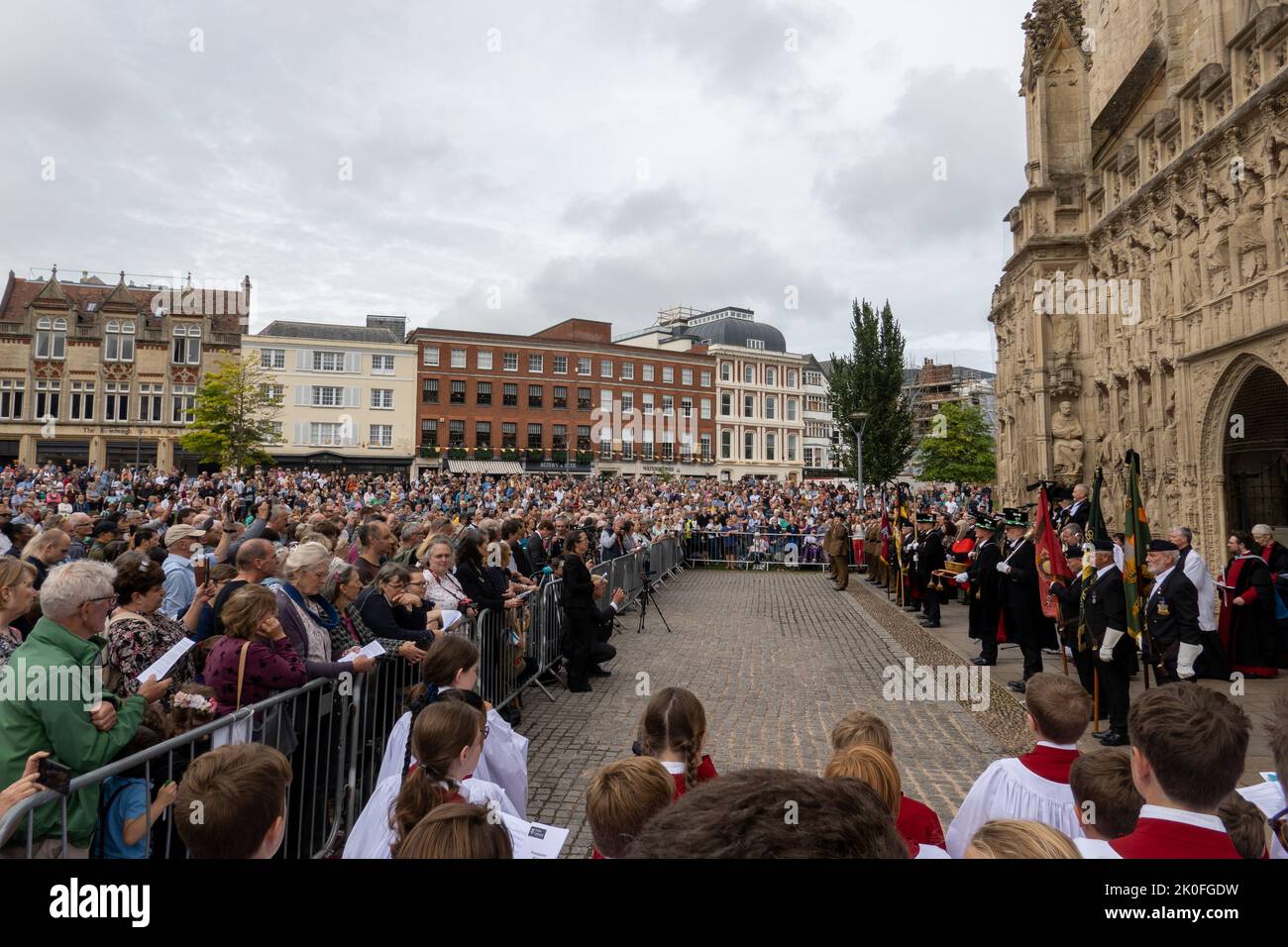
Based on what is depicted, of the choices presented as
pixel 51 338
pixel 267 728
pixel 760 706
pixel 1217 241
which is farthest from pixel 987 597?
pixel 51 338

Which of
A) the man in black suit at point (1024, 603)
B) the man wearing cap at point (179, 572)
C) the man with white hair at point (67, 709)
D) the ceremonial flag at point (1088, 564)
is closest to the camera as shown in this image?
the man with white hair at point (67, 709)

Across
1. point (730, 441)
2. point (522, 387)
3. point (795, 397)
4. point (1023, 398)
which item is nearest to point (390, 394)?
point (522, 387)

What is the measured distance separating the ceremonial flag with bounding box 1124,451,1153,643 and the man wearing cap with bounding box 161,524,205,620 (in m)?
8.49

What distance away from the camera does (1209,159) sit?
1366 cm

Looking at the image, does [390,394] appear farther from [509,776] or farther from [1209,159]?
[509,776]

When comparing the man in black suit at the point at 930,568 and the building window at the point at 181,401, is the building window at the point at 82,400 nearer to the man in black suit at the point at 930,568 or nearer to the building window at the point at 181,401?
the building window at the point at 181,401

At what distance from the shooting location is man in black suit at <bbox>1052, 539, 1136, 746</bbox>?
718 cm

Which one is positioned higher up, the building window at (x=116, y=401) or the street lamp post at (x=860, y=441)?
Result: the building window at (x=116, y=401)

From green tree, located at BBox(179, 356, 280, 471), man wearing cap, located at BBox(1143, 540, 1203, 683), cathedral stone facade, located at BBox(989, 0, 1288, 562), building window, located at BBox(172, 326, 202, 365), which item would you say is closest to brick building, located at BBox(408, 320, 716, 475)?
green tree, located at BBox(179, 356, 280, 471)

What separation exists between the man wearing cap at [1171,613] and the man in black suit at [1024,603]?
174 cm

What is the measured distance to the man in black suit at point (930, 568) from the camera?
14773 mm

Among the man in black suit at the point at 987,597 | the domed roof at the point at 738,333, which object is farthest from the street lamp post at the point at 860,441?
the domed roof at the point at 738,333

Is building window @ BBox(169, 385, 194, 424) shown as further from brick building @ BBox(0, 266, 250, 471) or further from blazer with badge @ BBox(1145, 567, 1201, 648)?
blazer with badge @ BBox(1145, 567, 1201, 648)
